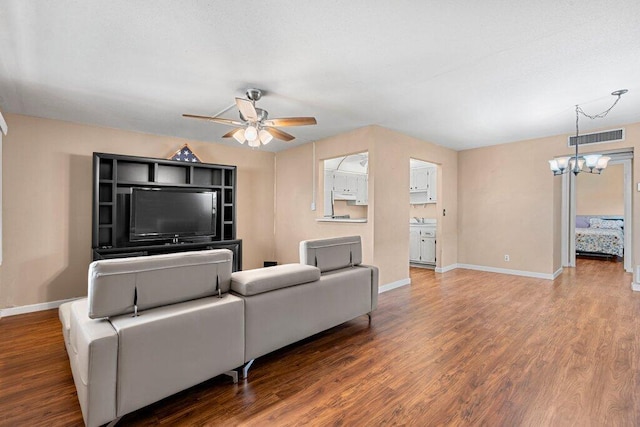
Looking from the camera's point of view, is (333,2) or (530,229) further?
(530,229)

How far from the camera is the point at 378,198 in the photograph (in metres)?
4.47

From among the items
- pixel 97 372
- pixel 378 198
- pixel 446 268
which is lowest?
pixel 446 268

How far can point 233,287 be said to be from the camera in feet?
7.41

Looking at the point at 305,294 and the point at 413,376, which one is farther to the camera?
the point at 305,294

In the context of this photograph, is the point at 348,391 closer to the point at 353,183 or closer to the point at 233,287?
the point at 233,287

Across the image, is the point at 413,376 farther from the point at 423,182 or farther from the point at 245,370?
the point at 423,182

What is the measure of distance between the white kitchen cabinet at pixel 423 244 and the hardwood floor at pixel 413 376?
2537 millimetres

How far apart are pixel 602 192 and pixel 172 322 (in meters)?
10.3

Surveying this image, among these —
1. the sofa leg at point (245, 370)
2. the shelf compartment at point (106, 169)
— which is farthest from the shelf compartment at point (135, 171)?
the sofa leg at point (245, 370)

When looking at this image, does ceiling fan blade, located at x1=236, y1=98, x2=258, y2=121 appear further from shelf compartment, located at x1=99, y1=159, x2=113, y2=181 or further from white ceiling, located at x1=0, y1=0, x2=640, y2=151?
shelf compartment, located at x1=99, y1=159, x2=113, y2=181

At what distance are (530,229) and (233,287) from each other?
5.48 m

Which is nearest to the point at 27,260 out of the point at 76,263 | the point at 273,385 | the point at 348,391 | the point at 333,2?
the point at 76,263

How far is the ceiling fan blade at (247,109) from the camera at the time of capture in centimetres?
270

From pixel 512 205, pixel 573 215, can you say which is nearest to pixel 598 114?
pixel 512 205
